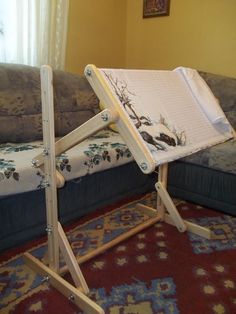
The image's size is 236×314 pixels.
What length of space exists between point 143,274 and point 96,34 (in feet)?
7.55

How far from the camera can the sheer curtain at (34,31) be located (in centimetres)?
208

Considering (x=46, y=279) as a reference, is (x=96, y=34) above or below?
above

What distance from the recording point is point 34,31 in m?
2.21

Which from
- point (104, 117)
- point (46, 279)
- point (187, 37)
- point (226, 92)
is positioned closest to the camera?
point (104, 117)

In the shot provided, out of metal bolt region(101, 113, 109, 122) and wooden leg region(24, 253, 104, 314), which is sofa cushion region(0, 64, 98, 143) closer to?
wooden leg region(24, 253, 104, 314)

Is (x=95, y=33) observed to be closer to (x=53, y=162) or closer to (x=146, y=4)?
(x=146, y=4)

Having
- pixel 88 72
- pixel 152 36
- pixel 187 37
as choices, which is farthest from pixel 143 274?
pixel 152 36

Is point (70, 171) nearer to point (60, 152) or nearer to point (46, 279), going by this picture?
point (60, 152)

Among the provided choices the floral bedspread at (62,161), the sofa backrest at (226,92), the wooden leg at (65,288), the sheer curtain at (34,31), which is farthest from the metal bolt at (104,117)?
the sofa backrest at (226,92)

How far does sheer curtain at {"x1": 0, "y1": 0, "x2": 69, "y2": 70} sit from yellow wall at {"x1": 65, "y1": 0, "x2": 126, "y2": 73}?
0.21m

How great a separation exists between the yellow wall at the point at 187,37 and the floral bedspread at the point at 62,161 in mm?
1229

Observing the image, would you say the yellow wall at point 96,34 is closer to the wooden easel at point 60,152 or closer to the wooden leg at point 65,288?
the wooden easel at point 60,152

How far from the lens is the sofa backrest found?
2291mm

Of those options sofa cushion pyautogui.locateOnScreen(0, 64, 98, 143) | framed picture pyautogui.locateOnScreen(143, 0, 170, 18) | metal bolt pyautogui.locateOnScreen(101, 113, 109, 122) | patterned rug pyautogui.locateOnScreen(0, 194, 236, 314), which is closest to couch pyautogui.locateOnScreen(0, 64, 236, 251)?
sofa cushion pyautogui.locateOnScreen(0, 64, 98, 143)
